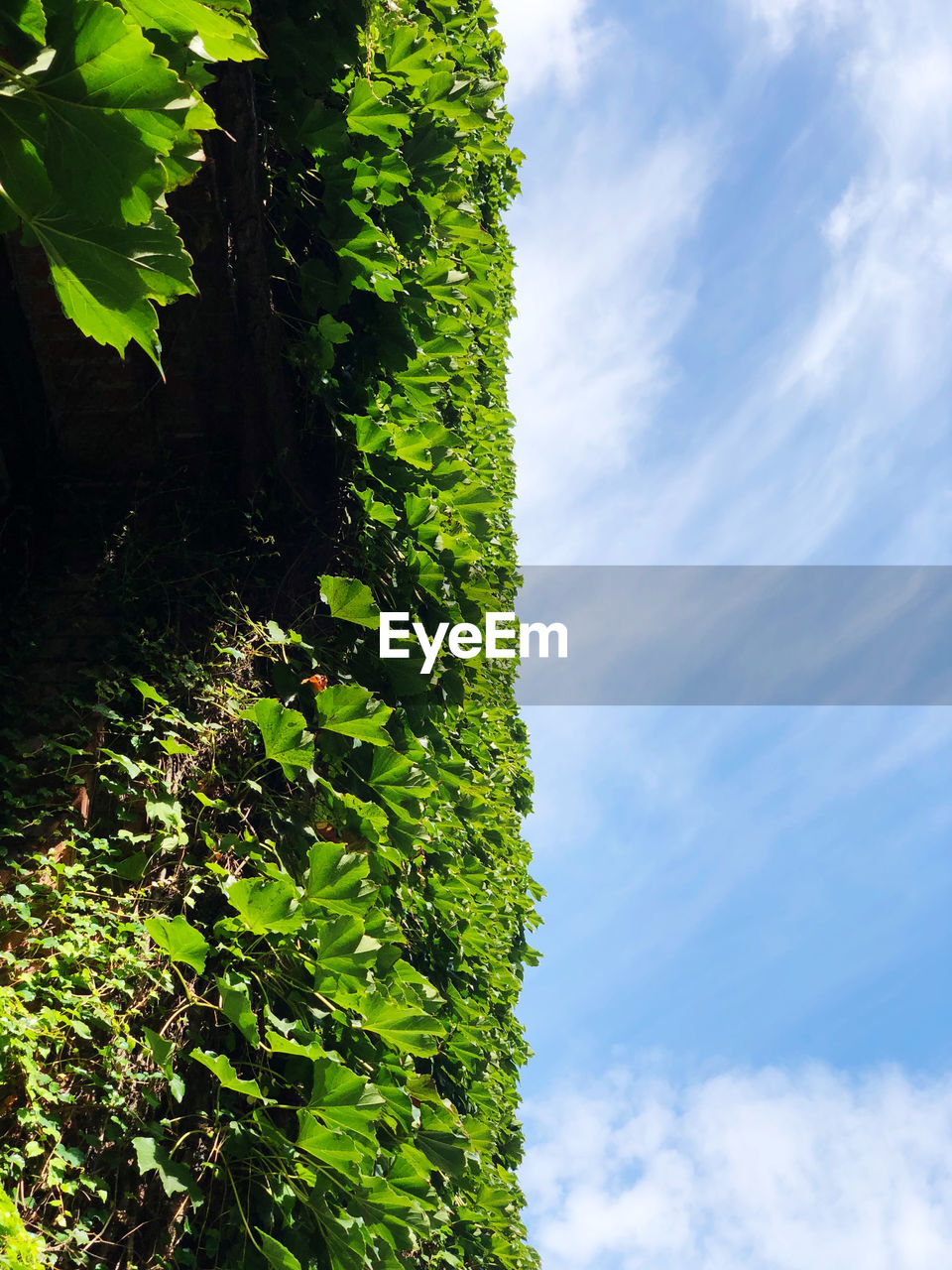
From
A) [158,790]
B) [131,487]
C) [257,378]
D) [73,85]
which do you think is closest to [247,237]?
[257,378]

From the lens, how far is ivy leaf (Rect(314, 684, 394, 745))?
2467mm

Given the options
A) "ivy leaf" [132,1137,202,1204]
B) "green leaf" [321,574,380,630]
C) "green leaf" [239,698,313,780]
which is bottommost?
"ivy leaf" [132,1137,202,1204]

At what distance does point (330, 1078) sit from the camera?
6.73 ft

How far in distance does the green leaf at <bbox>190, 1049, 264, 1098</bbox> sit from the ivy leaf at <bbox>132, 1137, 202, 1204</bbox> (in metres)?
0.16

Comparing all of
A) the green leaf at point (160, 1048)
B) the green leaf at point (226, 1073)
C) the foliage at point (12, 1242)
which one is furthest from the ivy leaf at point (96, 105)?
the green leaf at point (226, 1073)

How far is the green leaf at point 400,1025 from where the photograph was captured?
226 cm

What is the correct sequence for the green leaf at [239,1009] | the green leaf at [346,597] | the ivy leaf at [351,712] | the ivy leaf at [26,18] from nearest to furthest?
the ivy leaf at [26,18], the green leaf at [239,1009], the ivy leaf at [351,712], the green leaf at [346,597]

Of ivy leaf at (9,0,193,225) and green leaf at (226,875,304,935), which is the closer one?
ivy leaf at (9,0,193,225)

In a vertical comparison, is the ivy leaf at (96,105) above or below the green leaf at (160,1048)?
above

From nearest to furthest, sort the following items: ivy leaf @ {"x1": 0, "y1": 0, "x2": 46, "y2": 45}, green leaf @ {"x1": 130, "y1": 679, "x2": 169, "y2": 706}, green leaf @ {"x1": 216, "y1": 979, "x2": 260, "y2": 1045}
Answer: ivy leaf @ {"x1": 0, "y1": 0, "x2": 46, "y2": 45} → green leaf @ {"x1": 216, "y1": 979, "x2": 260, "y2": 1045} → green leaf @ {"x1": 130, "y1": 679, "x2": 169, "y2": 706}

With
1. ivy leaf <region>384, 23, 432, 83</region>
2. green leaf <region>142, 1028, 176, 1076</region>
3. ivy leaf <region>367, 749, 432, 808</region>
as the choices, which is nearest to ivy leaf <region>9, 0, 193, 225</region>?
green leaf <region>142, 1028, 176, 1076</region>

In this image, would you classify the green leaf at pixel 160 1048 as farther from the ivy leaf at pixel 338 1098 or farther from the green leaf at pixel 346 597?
the green leaf at pixel 346 597

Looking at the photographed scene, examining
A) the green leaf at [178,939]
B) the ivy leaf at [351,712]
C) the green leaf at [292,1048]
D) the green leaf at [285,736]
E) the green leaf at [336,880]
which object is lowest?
the green leaf at [292,1048]

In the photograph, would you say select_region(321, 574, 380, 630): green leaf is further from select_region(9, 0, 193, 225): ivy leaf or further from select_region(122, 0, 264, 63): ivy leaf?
select_region(9, 0, 193, 225): ivy leaf
